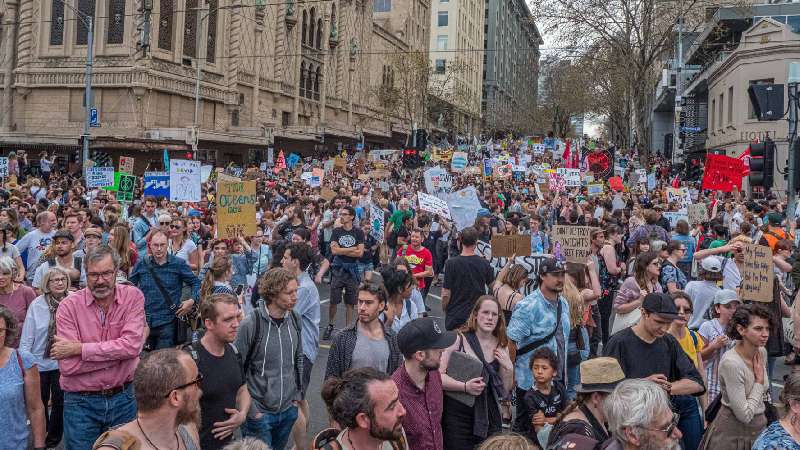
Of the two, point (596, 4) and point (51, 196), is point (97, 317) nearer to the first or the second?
point (51, 196)

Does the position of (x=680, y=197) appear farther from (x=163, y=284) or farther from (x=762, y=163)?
(x=163, y=284)

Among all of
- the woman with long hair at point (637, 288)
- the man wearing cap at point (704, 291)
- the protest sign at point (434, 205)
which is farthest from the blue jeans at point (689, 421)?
the protest sign at point (434, 205)

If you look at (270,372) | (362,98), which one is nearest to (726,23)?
(362,98)

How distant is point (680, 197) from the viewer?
62.0 ft

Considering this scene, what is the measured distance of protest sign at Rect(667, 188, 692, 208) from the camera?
730 inches

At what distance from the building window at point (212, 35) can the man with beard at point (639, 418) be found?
139 ft

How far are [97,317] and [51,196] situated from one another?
47.4ft

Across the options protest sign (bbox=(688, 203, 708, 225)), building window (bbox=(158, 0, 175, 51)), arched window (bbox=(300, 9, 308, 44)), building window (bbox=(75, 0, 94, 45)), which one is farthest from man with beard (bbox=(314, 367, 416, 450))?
arched window (bbox=(300, 9, 308, 44))

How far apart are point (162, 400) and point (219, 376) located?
1118 millimetres

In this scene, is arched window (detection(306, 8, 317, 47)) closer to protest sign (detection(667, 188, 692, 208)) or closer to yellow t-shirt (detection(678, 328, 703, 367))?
protest sign (detection(667, 188, 692, 208))

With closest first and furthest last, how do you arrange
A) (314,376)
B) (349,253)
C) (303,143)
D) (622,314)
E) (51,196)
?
(622,314) → (314,376) → (349,253) → (51,196) → (303,143)

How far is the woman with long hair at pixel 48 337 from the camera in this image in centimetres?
557

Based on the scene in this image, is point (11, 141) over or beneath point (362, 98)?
beneath

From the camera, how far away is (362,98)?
66625mm
